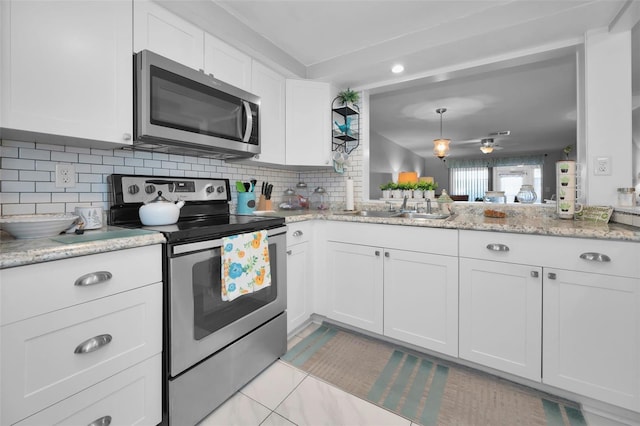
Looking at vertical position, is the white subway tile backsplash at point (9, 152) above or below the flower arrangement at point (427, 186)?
above

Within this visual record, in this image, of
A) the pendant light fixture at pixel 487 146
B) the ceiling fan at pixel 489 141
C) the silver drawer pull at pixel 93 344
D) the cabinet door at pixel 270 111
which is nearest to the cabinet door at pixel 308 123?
the cabinet door at pixel 270 111

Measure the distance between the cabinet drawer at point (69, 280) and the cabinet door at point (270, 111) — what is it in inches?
50.2

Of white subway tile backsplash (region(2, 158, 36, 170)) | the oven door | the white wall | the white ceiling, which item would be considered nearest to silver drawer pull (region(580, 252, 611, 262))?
the white wall

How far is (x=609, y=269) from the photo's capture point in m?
1.37

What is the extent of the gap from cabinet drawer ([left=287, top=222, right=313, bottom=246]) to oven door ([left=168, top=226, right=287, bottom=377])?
1.65ft

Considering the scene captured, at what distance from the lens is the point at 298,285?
2.17 m

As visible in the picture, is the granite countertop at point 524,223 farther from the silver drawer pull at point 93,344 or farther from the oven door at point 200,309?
the silver drawer pull at point 93,344

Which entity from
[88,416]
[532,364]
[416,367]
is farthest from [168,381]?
[532,364]

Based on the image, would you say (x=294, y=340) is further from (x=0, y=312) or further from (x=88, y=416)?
(x=0, y=312)

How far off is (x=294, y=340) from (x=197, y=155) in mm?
1541

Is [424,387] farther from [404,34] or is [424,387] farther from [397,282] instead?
[404,34]

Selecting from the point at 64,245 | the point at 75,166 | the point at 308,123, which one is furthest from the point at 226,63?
the point at 64,245

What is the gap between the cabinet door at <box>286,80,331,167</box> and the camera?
8.42ft

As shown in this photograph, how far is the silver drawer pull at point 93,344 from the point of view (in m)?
1.02
